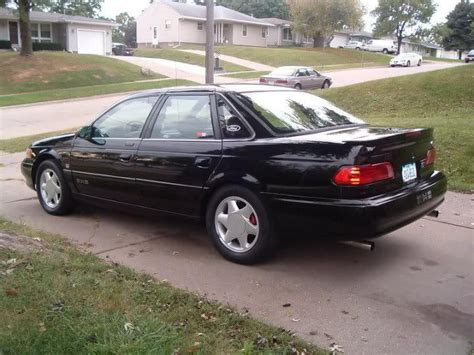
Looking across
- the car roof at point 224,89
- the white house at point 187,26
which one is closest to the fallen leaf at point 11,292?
the car roof at point 224,89

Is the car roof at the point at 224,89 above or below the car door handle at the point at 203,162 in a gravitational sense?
above

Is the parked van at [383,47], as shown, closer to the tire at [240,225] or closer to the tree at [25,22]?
the tree at [25,22]

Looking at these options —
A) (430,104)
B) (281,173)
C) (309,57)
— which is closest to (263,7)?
(309,57)

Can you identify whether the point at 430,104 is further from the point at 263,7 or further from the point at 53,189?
the point at 263,7

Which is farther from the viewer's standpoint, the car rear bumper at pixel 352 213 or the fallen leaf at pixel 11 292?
the car rear bumper at pixel 352 213

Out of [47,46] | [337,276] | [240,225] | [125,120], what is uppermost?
[47,46]

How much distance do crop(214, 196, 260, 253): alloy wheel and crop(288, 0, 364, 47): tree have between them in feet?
167

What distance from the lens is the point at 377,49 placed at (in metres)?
68.1

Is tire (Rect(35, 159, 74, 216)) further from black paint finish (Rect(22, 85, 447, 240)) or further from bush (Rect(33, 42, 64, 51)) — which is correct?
bush (Rect(33, 42, 64, 51))

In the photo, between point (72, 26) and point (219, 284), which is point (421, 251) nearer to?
point (219, 284)

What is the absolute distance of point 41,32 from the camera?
159ft

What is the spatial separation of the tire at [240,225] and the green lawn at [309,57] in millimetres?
37249

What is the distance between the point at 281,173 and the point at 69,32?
48616 mm

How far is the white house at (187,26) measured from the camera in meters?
57.9
